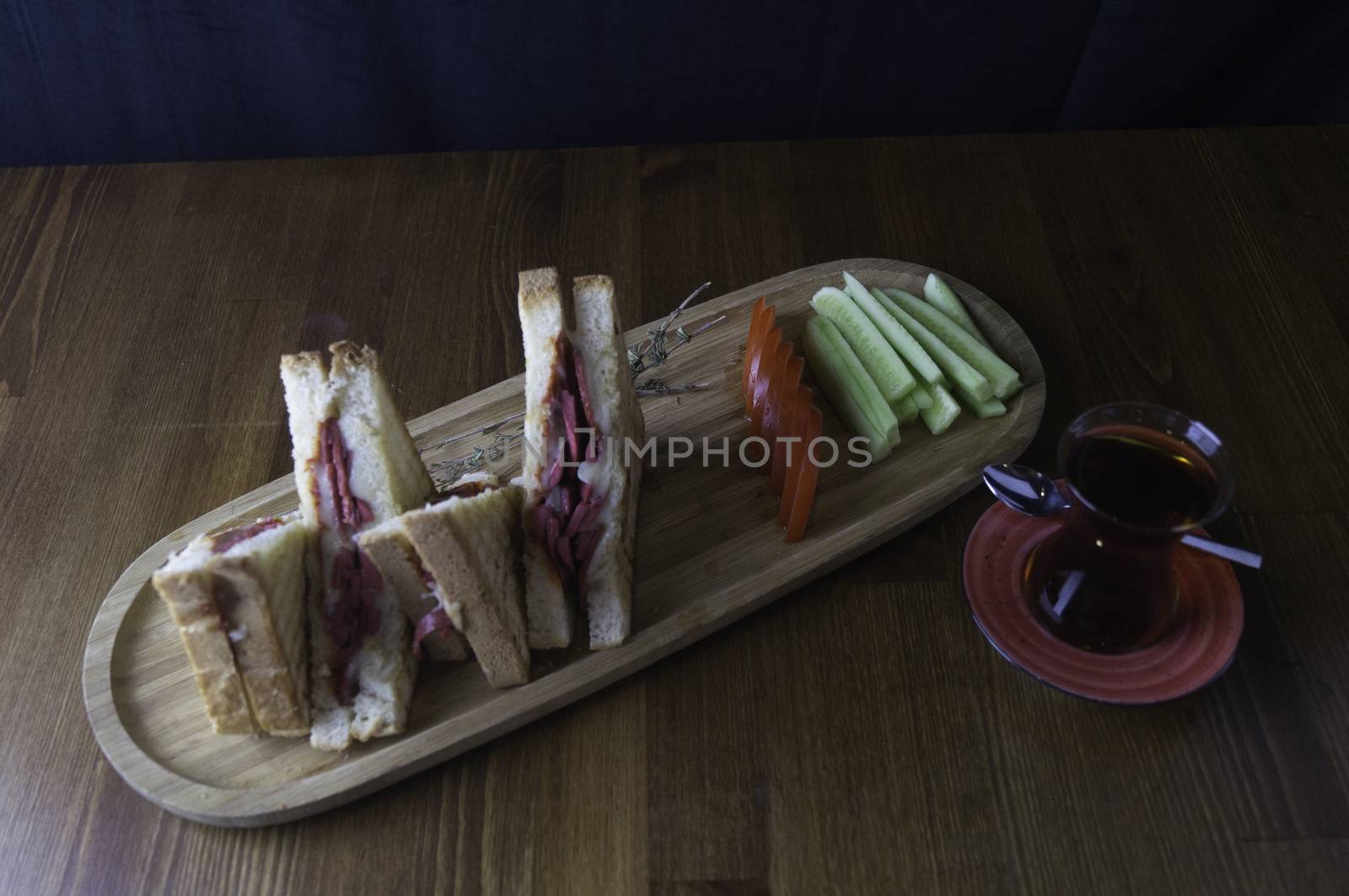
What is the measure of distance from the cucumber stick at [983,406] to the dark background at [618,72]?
4.14ft

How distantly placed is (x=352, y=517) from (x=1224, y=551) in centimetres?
140

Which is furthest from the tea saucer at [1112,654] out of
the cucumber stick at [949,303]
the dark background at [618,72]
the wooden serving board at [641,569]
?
the dark background at [618,72]

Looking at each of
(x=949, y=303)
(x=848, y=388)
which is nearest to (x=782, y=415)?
(x=848, y=388)

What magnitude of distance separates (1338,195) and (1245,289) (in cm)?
45

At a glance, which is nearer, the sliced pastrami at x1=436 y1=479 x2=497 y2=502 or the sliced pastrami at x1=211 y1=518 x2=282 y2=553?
the sliced pastrami at x1=211 y1=518 x2=282 y2=553

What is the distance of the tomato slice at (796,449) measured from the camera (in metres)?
1.90

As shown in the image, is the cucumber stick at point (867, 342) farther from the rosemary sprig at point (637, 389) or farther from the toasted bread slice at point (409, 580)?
the toasted bread slice at point (409, 580)

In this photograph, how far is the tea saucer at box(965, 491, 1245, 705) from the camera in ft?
5.64

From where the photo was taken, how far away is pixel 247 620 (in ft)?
5.30

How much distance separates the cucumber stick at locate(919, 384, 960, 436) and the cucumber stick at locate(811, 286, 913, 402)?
0.05m

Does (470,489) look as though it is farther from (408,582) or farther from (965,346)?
(965,346)

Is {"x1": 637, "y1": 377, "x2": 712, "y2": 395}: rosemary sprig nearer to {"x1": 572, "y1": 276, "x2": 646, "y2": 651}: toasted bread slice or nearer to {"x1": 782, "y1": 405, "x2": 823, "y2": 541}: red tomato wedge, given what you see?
{"x1": 572, "y1": 276, "x2": 646, "y2": 651}: toasted bread slice

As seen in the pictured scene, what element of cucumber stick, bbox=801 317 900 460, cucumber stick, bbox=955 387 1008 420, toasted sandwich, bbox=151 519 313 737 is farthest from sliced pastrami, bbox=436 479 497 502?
cucumber stick, bbox=955 387 1008 420

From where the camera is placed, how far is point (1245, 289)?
8.12 ft
